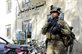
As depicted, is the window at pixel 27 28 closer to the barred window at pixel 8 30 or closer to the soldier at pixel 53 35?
the barred window at pixel 8 30

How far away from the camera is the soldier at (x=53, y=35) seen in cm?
864

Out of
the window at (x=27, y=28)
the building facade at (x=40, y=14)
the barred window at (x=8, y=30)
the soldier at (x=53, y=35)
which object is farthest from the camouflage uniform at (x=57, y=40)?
the barred window at (x=8, y=30)

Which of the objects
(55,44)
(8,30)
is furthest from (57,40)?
(8,30)

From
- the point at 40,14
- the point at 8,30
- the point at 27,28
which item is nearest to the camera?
the point at 40,14

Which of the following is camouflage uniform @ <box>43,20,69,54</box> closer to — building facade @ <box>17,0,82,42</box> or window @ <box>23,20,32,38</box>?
building facade @ <box>17,0,82,42</box>

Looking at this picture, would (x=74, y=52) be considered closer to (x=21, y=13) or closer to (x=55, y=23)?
(x=55, y=23)

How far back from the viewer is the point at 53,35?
873 cm

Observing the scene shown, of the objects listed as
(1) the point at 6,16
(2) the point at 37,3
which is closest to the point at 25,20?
(2) the point at 37,3

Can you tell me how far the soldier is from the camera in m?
8.64

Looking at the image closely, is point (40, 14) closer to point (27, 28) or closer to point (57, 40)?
point (27, 28)

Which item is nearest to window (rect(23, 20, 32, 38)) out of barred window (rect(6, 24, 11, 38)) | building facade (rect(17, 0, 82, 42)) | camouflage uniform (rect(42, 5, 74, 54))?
building facade (rect(17, 0, 82, 42))

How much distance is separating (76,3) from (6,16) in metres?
10.9

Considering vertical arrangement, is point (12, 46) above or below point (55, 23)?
below

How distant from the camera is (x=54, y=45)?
8688 millimetres
